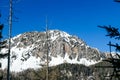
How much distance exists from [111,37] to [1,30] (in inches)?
671

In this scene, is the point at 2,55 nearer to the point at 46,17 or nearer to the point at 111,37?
the point at 46,17

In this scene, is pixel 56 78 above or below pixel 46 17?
below

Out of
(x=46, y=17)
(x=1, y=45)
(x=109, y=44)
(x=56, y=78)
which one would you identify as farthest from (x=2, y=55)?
(x=56, y=78)

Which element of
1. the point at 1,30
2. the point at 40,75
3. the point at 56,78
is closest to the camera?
the point at 1,30

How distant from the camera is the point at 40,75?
173 feet

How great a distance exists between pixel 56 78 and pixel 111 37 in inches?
2012

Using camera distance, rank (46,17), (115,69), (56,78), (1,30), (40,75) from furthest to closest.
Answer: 1. (56,78)
2. (40,75)
3. (46,17)
4. (1,30)
5. (115,69)

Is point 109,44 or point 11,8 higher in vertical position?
point 11,8

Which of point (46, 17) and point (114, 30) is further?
point (46, 17)

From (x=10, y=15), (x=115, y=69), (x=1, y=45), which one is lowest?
(x=115, y=69)

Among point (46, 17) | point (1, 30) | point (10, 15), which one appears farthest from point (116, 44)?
point (46, 17)

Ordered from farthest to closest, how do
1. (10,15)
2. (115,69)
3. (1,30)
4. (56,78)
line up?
(56,78), (10,15), (1,30), (115,69)

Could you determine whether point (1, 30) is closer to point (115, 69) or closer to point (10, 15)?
point (10, 15)

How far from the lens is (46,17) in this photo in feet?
119
